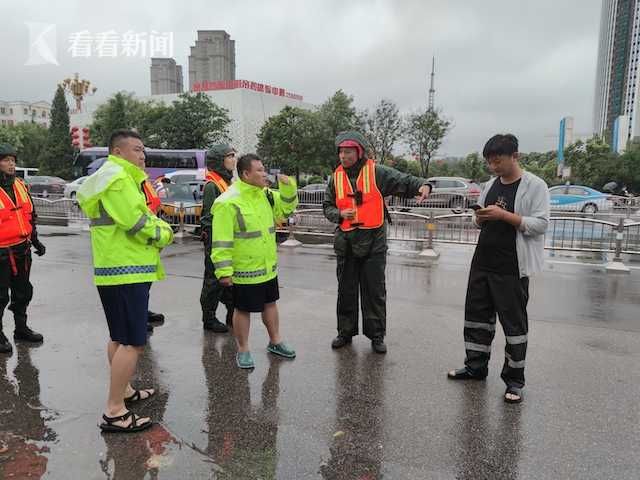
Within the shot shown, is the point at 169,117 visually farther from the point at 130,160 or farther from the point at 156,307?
the point at 130,160

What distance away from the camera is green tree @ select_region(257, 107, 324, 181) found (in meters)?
34.2

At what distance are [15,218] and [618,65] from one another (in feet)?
297

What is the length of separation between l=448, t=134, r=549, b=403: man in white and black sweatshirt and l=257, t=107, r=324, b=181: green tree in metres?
30.7

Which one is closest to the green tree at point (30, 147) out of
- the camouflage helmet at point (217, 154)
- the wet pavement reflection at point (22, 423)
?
the camouflage helmet at point (217, 154)

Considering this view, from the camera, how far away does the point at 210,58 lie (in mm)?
79000

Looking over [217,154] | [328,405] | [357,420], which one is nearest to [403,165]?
[217,154]

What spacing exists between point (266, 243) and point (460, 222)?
7.56 metres

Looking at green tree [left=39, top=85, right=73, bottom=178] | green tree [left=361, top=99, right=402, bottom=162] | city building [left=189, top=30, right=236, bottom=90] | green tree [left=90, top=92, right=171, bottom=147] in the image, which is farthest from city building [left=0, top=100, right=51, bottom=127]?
green tree [left=361, top=99, right=402, bottom=162]

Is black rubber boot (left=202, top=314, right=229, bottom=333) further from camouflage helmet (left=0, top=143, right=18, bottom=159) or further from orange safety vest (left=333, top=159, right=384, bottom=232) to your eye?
camouflage helmet (left=0, top=143, right=18, bottom=159)

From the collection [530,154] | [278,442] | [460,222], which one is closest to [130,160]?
[278,442]

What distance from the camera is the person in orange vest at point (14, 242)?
170 inches

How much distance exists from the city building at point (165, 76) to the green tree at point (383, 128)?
49.5 meters

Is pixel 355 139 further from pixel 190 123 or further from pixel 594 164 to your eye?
pixel 594 164

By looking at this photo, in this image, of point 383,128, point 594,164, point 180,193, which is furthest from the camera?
point 594,164
